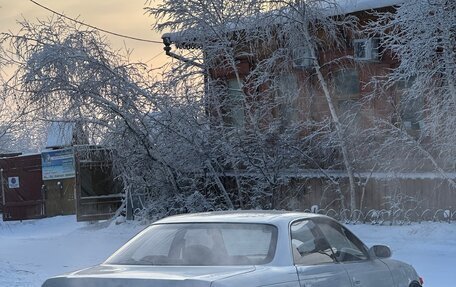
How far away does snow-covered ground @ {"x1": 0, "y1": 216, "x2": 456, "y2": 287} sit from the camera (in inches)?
411

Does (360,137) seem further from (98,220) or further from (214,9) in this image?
(98,220)

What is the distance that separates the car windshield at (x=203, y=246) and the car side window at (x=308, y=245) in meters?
0.20

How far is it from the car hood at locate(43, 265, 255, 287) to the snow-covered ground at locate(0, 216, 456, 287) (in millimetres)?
5209

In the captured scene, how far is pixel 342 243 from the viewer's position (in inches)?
235

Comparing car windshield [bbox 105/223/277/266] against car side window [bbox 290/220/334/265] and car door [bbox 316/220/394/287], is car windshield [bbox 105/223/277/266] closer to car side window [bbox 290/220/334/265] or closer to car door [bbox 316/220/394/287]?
car side window [bbox 290/220/334/265]

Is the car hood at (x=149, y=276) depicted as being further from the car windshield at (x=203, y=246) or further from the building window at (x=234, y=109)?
the building window at (x=234, y=109)

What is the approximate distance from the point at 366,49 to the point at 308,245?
10161 mm

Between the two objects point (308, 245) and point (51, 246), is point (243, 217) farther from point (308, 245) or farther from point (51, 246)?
point (51, 246)

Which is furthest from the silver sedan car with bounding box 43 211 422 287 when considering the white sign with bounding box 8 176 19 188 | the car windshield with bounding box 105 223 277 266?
the white sign with bounding box 8 176 19 188

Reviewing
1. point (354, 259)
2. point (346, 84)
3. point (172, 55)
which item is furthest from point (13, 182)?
point (354, 259)

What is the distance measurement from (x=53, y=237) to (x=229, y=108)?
5.98 metres

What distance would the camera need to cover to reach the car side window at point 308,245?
5.15 meters

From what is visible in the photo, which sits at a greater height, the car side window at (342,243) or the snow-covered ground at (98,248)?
the car side window at (342,243)

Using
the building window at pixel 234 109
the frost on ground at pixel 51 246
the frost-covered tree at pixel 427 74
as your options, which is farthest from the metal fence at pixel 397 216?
the frost on ground at pixel 51 246
